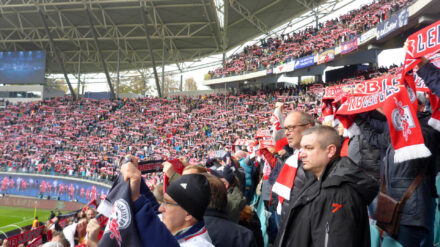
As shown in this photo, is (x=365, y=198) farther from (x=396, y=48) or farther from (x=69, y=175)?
(x=69, y=175)

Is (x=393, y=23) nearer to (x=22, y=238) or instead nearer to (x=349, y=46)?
(x=349, y=46)

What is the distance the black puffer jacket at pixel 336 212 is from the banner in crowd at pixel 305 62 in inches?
853

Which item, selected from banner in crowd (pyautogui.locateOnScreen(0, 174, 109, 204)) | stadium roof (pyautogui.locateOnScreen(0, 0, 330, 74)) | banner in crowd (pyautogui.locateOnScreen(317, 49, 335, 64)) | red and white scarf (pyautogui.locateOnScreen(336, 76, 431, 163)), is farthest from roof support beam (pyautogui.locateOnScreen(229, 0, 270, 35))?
red and white scarf (pyautogui.locateOnScreen(336, 76, 431, 163))

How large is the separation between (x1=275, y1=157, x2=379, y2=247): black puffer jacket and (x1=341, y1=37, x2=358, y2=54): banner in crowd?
17926mm

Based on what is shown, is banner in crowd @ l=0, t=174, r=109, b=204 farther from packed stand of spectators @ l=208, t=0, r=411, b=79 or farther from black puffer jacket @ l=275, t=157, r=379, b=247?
black puffer jacket @ l=275, t=157, r=379, b=247

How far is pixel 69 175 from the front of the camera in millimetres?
24781

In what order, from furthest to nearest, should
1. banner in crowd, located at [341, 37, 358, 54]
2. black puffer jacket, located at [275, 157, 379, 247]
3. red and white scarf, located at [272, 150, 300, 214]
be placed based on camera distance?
banner in crowd, located at [341, 37, 358, 54] < red and white scarf, located at [272, 150, 300, 214] < black puffer jacket, located at [275, 157, 379, 247]

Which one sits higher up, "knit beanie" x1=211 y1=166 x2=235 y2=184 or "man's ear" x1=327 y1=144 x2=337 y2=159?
"man's ear" x1=327 y1=144 x2=337 y2=159

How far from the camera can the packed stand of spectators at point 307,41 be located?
19750 mm

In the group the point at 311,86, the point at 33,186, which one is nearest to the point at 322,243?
the point at 311,86

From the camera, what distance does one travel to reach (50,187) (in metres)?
25.1

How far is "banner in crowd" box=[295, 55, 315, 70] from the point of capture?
916 inches

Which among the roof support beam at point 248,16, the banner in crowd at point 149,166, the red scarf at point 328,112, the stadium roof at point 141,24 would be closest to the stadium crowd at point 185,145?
the banner in crowd at point 149,166

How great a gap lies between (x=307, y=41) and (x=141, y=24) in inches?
575
